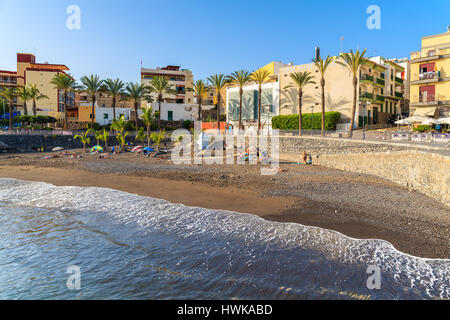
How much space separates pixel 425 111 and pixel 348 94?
9559 mm

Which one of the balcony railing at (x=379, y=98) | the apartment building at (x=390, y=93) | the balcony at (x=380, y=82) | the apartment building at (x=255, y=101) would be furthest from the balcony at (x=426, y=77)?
the apartment building at (x=255, y=101)

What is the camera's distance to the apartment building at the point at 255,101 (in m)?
49.6

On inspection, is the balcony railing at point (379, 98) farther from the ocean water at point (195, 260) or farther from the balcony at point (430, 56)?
the ocean water at point (195, 260)

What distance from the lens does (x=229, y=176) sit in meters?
18.6

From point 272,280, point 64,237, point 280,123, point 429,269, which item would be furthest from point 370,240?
point 280,123

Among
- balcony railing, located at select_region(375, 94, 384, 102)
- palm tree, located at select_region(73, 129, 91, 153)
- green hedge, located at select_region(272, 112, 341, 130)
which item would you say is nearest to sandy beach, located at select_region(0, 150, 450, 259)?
palm tree, located at select_region(73, 129, 91, 153)

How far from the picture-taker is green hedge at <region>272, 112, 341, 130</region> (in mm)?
40406

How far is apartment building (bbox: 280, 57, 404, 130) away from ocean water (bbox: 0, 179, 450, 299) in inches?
1383

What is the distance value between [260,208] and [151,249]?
5107 mm

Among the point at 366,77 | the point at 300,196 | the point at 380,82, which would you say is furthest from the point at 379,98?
the point at 300,196

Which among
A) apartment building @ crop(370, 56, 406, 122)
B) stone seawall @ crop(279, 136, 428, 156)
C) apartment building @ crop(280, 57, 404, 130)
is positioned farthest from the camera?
Result: apartment building @ crop(370, 56, 406, 122)

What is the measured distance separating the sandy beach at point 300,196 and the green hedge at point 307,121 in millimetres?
20075

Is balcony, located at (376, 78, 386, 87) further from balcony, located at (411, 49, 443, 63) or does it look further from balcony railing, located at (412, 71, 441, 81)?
balcony, located at (411, 49, 443, 63)
